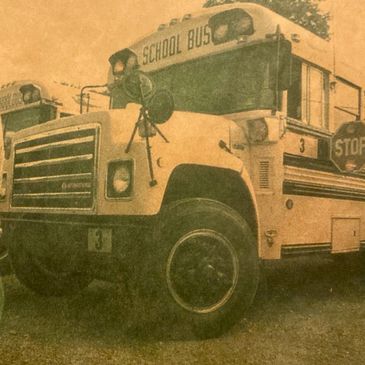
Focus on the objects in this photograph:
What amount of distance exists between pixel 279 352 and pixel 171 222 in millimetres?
895

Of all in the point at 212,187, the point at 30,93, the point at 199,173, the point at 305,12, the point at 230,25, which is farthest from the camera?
the point at 30,93

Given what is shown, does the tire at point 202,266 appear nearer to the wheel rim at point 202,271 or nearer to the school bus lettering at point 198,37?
the wheel rim at point 202,271

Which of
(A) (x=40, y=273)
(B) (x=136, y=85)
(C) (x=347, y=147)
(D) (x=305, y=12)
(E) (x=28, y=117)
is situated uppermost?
(D) (x=305, y=12)

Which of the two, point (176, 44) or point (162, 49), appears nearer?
point (176, 44)

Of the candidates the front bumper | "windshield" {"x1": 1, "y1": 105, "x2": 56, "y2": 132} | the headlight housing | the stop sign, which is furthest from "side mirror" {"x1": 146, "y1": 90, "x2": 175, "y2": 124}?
"windshield" {"x1": 1, "y1": 105, "x2": 56, "y2": 132}

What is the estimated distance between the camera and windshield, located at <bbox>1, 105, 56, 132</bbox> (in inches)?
216

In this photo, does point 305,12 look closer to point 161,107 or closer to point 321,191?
point 321,191

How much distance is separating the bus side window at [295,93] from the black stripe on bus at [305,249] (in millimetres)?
945

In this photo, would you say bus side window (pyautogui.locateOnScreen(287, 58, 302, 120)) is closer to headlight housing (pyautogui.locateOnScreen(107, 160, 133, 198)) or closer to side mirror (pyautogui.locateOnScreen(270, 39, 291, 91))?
side mirror (pyautogui.locateOnScreen(270, 39, 291, 91))

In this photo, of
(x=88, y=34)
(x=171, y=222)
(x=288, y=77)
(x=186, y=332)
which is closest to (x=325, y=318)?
(x=186, y=332)

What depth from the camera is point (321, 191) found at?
3.75 metres

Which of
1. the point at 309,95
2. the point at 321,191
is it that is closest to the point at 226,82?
the point at 309,95

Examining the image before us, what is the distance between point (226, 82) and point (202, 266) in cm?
141

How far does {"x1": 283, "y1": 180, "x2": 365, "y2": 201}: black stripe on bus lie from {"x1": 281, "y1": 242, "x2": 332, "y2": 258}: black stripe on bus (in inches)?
14.7
